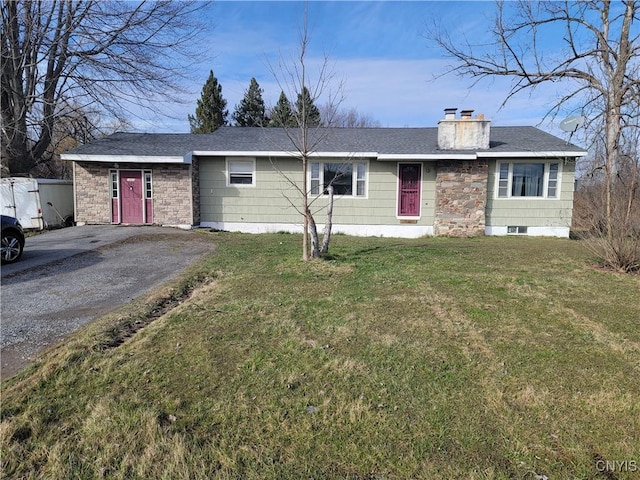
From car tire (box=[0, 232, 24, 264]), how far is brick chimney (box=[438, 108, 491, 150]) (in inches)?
458

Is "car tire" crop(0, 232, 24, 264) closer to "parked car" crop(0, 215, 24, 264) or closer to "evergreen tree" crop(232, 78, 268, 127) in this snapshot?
"parked car" crop(0, 215, 24, 264)

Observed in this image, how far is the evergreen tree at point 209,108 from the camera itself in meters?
25.9

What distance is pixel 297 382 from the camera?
9.92ft

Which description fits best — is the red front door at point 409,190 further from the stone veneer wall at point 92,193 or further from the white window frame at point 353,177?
the stone veneer wall at point 92,193

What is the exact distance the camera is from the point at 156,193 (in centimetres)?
1252

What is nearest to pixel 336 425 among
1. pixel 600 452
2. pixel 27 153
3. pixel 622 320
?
pixel 600 452

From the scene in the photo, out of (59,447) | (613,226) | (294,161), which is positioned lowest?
(59,447)

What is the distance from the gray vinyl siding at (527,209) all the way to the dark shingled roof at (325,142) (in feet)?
3.70

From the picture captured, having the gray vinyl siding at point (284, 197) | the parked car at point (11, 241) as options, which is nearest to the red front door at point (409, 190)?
the gray vinyl siding at point (284, 197)

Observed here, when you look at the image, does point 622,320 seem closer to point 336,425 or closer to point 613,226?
point 613,226

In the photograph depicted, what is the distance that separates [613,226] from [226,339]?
7479 mm

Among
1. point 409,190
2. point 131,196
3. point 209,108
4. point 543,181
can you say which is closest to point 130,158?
point 131,196

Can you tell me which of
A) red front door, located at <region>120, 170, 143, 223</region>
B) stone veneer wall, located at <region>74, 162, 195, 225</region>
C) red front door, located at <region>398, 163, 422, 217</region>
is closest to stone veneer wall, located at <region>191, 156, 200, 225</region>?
stone veneer wall, located at <region>74, 162, 195, 225</region>

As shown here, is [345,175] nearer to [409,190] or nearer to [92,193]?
[409,190]
